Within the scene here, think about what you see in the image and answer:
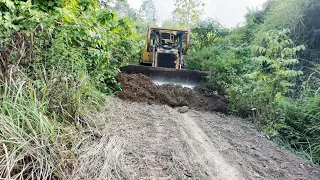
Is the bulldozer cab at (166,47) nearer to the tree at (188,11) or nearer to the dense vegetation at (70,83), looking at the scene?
the dense vegetation at (70,83)

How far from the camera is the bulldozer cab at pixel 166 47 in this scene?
8.51 metres

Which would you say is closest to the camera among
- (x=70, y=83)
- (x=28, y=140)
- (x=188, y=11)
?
(x=28, y=140)

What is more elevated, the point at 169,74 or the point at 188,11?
the point at 188,11

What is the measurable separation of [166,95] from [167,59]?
311cm

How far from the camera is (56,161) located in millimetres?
1987

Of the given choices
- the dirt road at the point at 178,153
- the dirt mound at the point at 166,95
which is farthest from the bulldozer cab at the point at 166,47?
the dirt road at the point at 178,153

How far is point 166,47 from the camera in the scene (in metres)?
8.91

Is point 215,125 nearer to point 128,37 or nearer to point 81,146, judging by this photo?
point 81,146

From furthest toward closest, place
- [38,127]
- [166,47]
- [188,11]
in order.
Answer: [188,11]
[166,47]
[38,127]

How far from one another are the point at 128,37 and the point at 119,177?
4.64m

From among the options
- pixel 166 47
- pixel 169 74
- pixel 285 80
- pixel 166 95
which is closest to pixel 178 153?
pixel 285 80

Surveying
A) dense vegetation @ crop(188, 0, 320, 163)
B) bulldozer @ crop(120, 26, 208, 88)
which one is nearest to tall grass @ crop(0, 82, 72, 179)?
dense vegetation @ crop(188, 0, 320, 163)

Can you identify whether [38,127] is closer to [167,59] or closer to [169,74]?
[169,74]

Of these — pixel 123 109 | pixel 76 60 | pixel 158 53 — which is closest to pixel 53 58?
pixel 76 60
